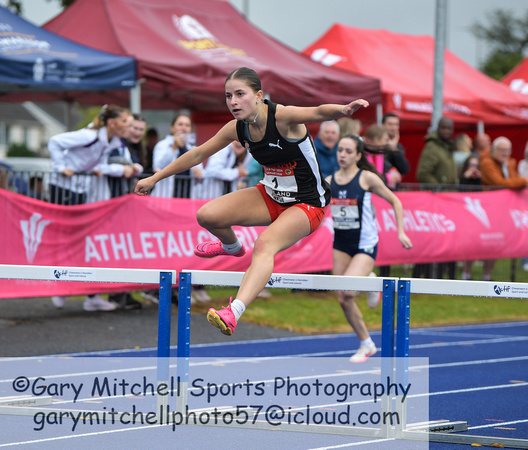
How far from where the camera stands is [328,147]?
38.1 feet

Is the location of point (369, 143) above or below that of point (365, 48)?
below

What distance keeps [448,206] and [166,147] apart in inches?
200

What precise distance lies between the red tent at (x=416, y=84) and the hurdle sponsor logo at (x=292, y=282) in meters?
12.0

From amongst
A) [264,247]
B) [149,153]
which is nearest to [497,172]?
[149,153]

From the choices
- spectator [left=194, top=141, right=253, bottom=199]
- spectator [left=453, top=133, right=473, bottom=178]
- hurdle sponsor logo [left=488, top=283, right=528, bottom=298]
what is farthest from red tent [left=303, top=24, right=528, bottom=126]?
hurdle sponsor logo [left=488, top=283, right=528, bottom=298]

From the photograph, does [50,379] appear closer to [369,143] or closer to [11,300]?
[11,300]

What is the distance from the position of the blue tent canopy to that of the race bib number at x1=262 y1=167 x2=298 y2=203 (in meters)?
6.85

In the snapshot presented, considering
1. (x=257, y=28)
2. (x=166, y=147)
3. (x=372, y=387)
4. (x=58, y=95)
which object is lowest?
(x=372, y=387)

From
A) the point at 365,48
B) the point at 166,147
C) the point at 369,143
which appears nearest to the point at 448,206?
the point at 369,143

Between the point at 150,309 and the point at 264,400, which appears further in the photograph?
the point at 150,309

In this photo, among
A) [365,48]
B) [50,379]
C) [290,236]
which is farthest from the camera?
[365,48]

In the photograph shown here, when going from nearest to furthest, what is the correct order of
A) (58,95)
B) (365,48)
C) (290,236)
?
(290,236), (58,95), (365,48)

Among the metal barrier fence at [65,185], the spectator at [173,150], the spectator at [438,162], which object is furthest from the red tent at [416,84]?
the metal barrier fence at [65,185]

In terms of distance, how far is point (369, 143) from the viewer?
11.0 m
